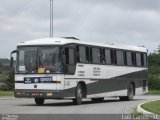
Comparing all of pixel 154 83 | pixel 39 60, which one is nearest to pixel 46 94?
pixel 39 60

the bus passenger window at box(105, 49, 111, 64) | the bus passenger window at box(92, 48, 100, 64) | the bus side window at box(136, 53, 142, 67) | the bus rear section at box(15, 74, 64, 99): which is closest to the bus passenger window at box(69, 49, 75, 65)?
the bus rear section at box(15, 74, 64, 99)

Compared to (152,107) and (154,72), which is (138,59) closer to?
(152,107)

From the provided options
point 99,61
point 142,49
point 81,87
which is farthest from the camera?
point 142,49

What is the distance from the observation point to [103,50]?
3191 cm

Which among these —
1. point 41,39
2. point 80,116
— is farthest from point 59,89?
point 80,116

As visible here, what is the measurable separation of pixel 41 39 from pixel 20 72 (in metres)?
A: 1.97

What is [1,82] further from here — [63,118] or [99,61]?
[63,118]

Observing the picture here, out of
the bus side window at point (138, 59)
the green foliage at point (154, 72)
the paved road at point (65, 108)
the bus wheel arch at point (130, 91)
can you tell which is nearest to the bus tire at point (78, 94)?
the paved road at point (65, 108)

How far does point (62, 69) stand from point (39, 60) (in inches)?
48.1

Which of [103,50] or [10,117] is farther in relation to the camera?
[103,50]

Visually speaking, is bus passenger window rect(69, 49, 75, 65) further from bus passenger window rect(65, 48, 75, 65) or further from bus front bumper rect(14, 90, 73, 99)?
bus front bumper rect(14, 90, 73, 99)

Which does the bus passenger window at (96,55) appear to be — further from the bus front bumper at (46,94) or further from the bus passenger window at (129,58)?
the bus passenger window at (129,58)

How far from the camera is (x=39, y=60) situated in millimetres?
27453

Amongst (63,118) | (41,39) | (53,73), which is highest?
(41,39)
